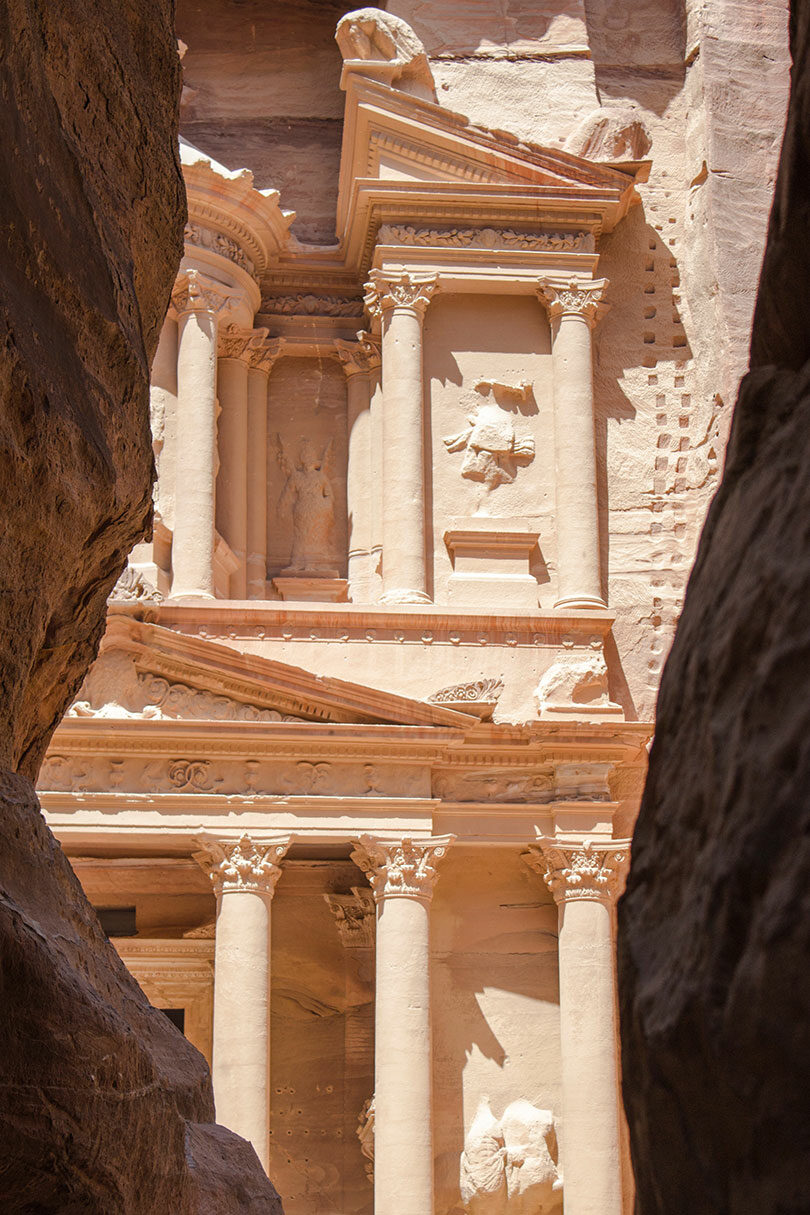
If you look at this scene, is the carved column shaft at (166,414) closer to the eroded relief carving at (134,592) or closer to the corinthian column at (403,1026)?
the eroded relief carving at (134,592)

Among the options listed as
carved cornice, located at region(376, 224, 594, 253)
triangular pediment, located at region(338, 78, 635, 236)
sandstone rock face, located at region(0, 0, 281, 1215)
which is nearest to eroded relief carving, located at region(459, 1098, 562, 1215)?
carved cornice, located at region(376, 224, 594, 253)

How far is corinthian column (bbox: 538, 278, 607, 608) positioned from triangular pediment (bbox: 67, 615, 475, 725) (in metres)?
2.64

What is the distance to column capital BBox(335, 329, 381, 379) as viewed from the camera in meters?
18.6

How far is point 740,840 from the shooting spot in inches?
62.1

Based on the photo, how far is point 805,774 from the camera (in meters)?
1.48

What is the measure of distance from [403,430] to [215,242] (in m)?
2.74

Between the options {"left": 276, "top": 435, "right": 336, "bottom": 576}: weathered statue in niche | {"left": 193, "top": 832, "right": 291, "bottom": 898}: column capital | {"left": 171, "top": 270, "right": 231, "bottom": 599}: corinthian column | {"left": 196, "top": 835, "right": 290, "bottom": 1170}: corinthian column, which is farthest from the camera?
{"left": 276, "top": 435, "right": 336, "bottom": 576}: weathered statue in niche

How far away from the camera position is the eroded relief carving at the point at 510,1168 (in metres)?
14.6

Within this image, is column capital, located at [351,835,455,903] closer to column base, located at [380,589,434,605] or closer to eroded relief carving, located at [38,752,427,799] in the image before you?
eroded relief carving, located at [38,752,427,799]

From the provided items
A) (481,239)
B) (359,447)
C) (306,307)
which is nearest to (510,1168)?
(359,447)

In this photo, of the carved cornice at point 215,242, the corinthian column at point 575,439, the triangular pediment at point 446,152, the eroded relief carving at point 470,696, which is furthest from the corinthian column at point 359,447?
the eroded relief carving at point 470,696

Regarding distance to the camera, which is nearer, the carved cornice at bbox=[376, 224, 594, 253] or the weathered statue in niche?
the carved cornice at bbox=[376, 224, 594, 253]

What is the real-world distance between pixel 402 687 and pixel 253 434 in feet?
12.8

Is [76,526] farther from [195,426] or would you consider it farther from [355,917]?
[195,426]
